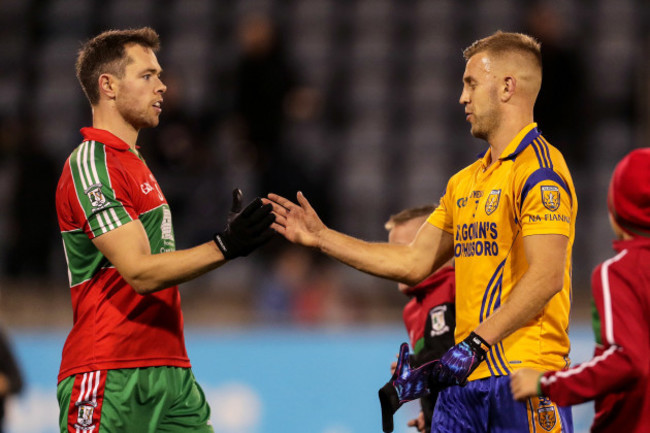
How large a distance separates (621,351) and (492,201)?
Result: 3.22 feet

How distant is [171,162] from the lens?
9148mm

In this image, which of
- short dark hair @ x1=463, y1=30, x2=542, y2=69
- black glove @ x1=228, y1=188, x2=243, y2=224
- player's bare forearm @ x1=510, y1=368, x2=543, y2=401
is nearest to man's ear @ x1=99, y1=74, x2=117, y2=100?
black glove @ x1=228, y1=188, x2=243, y2=224

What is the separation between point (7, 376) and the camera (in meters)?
6.15

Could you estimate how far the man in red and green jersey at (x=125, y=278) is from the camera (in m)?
4.05

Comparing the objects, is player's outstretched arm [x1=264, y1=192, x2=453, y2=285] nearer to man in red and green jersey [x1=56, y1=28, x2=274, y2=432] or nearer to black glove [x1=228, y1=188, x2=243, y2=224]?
black glove [x1=228, y1=188, x2=243, y2=224]

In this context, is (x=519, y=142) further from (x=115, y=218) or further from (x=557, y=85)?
(x=557, y=85)

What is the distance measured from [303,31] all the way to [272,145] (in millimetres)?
3213

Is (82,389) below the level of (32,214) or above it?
below

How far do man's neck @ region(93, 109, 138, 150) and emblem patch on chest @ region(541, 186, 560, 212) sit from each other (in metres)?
1.88

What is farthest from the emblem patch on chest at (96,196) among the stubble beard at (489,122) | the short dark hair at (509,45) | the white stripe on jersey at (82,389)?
the short dark hair at (509,45)

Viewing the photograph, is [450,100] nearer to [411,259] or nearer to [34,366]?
[34,366]

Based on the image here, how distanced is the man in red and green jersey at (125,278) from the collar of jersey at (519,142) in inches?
40.4

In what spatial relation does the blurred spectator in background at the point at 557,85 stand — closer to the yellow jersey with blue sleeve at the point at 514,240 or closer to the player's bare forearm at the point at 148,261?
the yellow jersey with blue sleeve at the point at 514,240

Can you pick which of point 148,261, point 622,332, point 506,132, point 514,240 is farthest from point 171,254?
point 622,332
